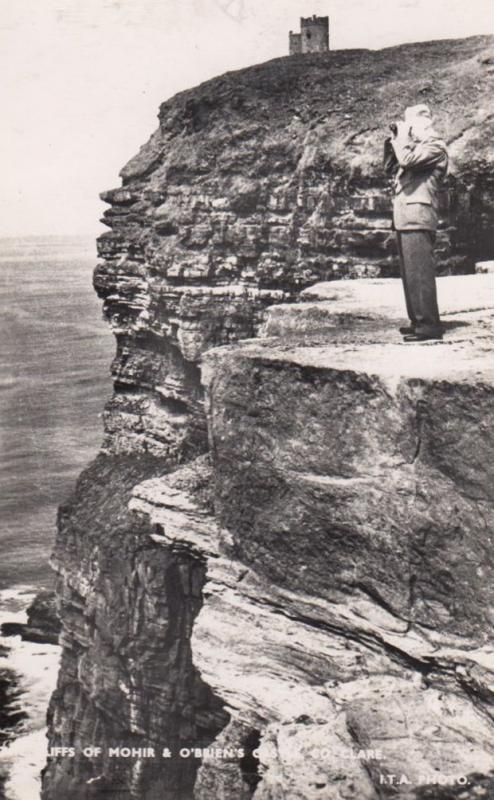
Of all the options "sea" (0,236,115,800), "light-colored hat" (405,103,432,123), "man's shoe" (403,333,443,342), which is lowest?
"sea" (0,236,115,800)

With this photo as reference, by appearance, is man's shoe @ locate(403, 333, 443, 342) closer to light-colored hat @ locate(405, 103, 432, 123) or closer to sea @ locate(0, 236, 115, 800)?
light-colored hat @ locate(405, 103, 432, 123)

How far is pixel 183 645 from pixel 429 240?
53.6ft

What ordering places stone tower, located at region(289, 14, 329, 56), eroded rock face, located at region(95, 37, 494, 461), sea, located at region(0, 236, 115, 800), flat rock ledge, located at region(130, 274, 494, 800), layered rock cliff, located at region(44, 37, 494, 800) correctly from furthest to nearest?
1. stone tower, located at region(289, 14, 329, 56)
2. sea, located at region(0, 236, 115, 800)
3. eroded rock face, located at region(95, 37, 494, 461)
4. layered rock cliff, located at region(44, 37, 494, 800)
5. flat rock ledge, located at region(130, 274, 494, 800)

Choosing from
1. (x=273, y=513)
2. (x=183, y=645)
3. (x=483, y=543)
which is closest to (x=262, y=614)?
(x=273, y=513)

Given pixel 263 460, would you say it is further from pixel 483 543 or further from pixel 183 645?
pixel 183 645

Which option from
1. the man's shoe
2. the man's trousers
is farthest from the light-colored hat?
the man's shoe

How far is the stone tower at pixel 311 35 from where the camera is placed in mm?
38281

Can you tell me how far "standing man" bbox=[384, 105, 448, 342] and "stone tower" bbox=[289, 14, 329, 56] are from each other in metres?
29.1

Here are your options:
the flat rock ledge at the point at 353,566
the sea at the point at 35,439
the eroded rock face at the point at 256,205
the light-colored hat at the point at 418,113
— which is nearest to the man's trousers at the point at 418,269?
the flat rock ledge at the point at 353,566

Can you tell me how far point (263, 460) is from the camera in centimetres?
1105

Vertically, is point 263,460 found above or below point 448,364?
below

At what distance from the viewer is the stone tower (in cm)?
3828

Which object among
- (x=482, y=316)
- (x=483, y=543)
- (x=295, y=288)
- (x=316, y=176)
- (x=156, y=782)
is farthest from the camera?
(x=295, y=288)

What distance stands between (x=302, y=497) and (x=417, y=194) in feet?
11.7
